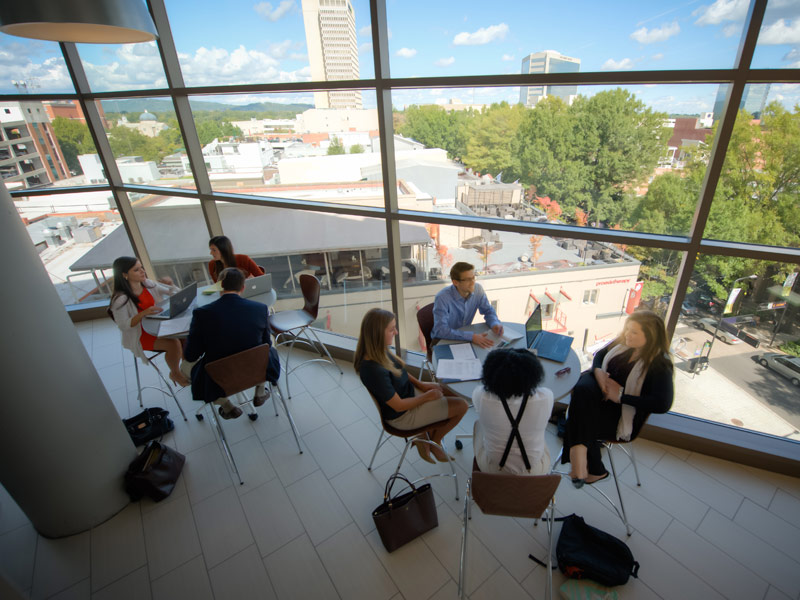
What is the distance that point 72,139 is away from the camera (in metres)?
4.18

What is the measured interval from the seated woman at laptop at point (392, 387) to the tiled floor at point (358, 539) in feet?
2.11

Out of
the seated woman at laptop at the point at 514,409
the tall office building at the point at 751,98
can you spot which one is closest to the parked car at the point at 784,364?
the tall office building at the point at 751,98

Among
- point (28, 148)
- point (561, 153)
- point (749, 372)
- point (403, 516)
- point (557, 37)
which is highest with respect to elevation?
point (557, 37)

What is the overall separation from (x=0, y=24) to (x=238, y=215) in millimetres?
2447

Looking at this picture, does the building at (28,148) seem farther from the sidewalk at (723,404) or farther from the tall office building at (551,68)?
the sidewalk at (723,404)

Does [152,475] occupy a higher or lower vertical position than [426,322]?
lower

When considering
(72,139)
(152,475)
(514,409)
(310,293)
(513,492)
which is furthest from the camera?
(72,139)

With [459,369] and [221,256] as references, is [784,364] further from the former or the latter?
[221,256]

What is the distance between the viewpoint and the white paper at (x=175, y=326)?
2617 millimetres

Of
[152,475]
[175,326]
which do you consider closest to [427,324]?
[175,326]

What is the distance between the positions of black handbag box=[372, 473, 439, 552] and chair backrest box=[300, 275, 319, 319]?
5.73 feet

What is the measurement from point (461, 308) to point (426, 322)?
285mm

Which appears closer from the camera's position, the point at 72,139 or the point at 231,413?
the point at 231,413

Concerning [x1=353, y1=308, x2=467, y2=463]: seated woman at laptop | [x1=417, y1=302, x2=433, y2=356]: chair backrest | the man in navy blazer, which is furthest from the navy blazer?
[x1=417, y1=302, x2=433, y2=356]: chair backrest
